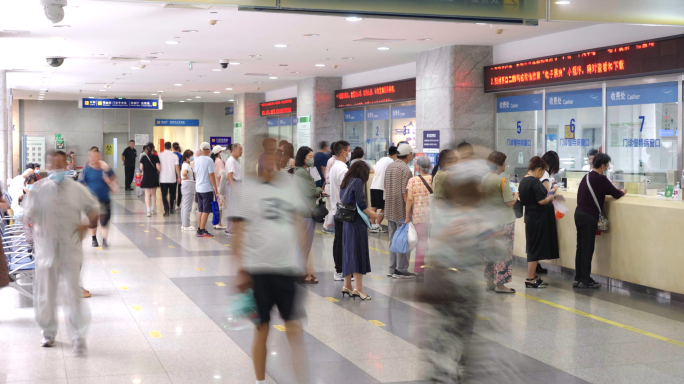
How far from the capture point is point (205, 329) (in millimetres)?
6188

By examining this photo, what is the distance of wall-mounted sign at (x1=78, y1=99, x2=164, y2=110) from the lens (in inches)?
1045

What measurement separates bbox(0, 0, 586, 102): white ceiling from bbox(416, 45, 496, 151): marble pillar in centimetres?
34

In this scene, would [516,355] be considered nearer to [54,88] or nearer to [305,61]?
[305,61]

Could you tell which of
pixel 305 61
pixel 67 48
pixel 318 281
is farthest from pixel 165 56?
pixel 318 281

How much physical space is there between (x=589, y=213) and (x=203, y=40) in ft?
24.8

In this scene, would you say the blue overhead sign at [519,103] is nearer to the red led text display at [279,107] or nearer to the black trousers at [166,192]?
the black trousers at [166,192]

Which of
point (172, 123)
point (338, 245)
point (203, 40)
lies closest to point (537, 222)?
point (338, 245)

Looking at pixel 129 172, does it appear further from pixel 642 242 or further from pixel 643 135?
pixel 642 242

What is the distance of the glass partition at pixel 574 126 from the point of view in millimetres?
10781

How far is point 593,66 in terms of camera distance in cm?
1033

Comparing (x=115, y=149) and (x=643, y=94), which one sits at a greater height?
(x=643, y=94)

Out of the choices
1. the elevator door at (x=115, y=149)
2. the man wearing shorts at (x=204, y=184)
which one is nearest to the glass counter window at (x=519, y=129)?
the man wearing shorts at (x=204, y=184)

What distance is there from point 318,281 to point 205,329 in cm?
248

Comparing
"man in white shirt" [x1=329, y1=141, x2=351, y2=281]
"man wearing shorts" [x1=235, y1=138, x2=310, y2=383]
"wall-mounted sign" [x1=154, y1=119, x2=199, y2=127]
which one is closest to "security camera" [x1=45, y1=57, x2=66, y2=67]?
"man in white shirt" [x1=329, y1=141, x2=351, y2=281]
